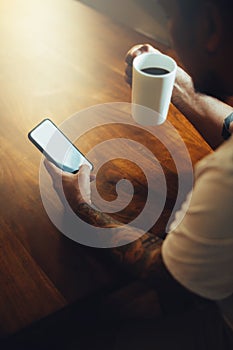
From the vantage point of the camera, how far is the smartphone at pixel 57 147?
105cm

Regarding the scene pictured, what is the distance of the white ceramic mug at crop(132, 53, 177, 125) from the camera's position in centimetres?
112

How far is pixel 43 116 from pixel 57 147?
0.20m

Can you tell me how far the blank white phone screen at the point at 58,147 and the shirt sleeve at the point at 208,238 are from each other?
322 millimetres

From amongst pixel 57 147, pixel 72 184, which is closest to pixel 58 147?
pixel 57 147

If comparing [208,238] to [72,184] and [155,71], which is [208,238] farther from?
[155,71]

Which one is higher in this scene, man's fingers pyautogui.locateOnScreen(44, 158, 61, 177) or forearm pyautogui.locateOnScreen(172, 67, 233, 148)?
man's fingers pyautogui.locateOnScreen(44, 158, 61, 177)

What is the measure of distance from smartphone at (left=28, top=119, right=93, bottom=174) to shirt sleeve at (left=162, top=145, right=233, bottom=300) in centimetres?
32

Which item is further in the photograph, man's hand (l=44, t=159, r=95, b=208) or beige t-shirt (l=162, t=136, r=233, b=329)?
man's hand (l=44, t=159, r=95, b=208)

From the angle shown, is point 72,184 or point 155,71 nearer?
point 72,184

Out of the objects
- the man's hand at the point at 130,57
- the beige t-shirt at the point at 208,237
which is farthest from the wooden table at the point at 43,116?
the beige t-shirt at the point at 208,237

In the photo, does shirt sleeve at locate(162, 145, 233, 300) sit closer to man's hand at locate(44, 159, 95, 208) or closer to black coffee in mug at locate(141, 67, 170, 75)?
man's hand at locate(44, 159, 95, 208)

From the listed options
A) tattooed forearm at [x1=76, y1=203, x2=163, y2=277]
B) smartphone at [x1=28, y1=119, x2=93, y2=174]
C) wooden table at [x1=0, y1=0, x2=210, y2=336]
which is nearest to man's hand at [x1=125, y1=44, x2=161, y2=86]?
wooden table at [x1=0, y1=0, x2=210, y2=336]

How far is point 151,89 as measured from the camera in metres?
1.14

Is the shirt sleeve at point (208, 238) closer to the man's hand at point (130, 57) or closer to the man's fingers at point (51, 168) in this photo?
the man's fingers at point (51, 168)
